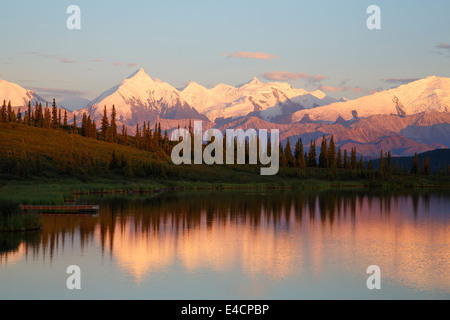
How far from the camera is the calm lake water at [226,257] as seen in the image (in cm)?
2841

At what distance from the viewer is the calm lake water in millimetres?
28406

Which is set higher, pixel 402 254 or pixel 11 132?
pixel 11 132

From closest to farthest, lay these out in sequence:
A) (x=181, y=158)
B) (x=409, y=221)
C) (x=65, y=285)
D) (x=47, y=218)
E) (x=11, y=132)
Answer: (x=65, y=285), (x=47, y=218), (x=409, y=221), (x=11, y=132), (x=181, y=158)

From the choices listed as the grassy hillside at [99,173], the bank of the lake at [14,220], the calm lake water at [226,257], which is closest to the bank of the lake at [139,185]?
the grassy hillside at [99,173]

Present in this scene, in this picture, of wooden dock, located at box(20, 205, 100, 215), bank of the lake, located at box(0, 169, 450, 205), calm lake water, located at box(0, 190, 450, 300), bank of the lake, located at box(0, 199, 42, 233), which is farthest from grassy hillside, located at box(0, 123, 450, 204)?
calm lake water, located at box(0, 190, 450, 300)

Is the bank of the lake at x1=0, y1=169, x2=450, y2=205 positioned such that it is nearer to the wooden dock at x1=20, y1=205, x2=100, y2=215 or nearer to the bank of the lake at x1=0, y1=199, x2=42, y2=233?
the wooden dock at x1=20, y1=205, x2=100, y2=215

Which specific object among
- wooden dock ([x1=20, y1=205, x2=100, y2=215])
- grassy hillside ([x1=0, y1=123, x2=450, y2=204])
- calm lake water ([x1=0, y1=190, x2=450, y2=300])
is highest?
grassy hillside ([x1=0, y1=123, x2=450, y2=204])

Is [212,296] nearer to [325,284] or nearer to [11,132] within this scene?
[325,284]

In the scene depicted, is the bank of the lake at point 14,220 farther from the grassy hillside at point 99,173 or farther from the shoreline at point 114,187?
the grassy hillside at point 99,173

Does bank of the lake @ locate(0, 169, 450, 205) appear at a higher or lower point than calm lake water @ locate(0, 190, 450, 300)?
higher

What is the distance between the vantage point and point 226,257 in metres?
37.2

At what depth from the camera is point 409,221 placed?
61.2 m

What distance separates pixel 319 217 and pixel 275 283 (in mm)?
34375
